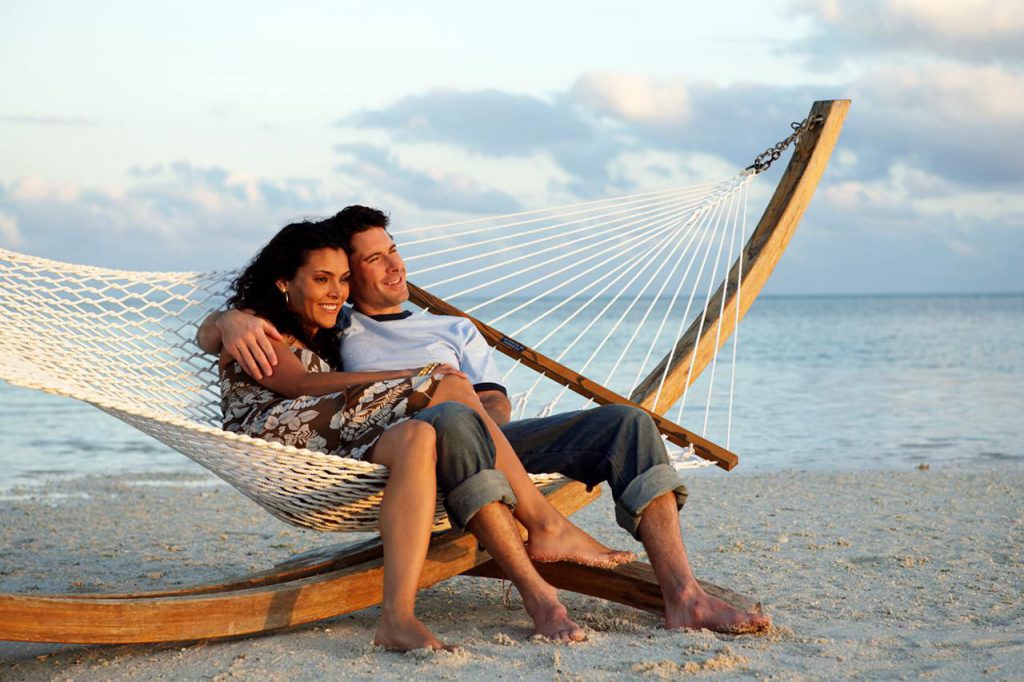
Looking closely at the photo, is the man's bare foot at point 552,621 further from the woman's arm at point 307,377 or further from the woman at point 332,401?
the woman's arm at point 307,377

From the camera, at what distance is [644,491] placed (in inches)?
77.3

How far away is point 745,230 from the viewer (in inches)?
115

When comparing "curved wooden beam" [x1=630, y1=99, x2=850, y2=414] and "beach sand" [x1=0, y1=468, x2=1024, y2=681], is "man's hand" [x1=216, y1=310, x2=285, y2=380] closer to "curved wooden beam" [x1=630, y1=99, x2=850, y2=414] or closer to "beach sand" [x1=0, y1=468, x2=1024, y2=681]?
"beach sand" [x1=0, y1=468, x2=1024, y2=681]

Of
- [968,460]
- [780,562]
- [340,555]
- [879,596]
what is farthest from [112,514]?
[968,460]

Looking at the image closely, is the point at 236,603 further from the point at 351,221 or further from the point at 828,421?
the point at 828,421

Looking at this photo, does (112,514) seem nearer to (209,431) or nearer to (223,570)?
(223,570)

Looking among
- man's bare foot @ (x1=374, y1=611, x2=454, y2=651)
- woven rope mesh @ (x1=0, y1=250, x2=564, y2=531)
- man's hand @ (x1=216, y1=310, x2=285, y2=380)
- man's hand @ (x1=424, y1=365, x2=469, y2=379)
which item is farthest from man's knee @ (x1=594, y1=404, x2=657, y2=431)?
man's hand @ (x1=216, y1=310, x2=285, y2=380)

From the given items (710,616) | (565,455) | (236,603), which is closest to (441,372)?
(565,455)

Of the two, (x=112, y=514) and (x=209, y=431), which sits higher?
(x=209, y=431)

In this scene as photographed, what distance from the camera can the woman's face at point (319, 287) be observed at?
2158mm

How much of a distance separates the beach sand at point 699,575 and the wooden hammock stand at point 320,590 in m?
0.06

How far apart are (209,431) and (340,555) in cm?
55

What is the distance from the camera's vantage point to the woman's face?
2.16m

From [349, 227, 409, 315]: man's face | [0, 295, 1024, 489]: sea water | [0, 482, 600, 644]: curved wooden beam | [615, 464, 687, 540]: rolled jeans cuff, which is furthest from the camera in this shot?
[0, 295, 1024, 489]: sea water
